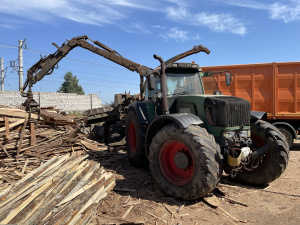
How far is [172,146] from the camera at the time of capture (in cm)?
467

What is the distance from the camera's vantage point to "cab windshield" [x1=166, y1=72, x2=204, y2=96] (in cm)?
560

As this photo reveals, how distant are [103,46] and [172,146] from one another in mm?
7166

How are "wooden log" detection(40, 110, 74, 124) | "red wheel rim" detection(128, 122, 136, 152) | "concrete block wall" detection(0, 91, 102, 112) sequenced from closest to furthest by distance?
1. "red wheel rim" detection(128, 122, 136, 152)
2. "wooden log" detection(40, 110, 74, 124)
3. "concrete block wall" detection(0, 91, 102, 112)

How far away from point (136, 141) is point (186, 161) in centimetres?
206

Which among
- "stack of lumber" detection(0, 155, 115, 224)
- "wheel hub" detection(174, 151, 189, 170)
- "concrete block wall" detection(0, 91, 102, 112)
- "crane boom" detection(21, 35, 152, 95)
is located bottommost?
"stack of lumber" detection(0, 155, 115, 224)

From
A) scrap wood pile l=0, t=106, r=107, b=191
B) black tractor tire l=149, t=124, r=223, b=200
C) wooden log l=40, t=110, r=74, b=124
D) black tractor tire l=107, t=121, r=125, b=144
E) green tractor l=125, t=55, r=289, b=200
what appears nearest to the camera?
black tractor tire l=149, t=124, r=223, b=200

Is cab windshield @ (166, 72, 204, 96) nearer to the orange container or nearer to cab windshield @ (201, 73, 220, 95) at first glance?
cab windshield @ (201, 73, 220, 95)

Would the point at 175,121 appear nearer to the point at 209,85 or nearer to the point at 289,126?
the point at 209,85

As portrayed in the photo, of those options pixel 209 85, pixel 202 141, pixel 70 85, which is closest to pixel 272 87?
pixel 209 85

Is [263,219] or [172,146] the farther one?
[172,146]

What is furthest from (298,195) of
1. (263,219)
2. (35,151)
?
(35,151)

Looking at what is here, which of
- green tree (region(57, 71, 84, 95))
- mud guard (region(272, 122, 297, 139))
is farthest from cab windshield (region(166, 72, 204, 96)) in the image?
green tree (region(57, 71, 84, 95))

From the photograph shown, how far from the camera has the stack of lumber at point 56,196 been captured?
3.05 meters

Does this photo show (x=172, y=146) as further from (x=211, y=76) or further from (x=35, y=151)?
(x=35, y=151)
